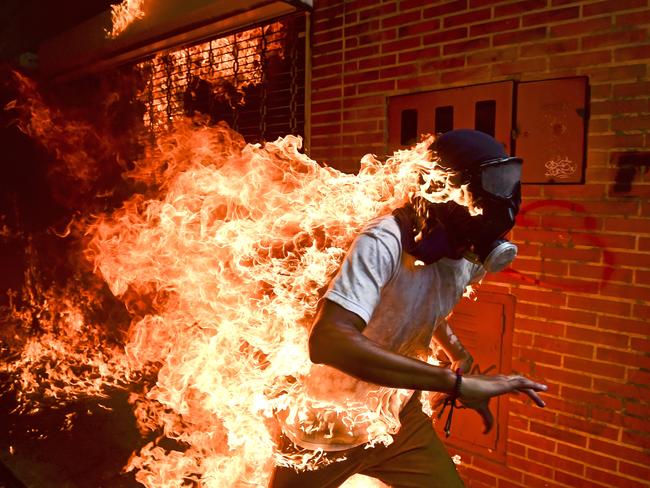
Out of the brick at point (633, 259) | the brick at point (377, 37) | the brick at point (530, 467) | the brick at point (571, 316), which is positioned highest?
the brick at point (377, 37)

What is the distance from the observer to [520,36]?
385cm

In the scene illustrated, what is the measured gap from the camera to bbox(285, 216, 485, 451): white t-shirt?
7.63 ft

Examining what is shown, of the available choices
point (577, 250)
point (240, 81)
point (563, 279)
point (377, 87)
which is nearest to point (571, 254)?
point (577, 250)

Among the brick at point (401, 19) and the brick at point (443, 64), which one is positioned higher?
the brick at point (401, 19)

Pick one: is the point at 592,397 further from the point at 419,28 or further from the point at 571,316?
the point at 419,28

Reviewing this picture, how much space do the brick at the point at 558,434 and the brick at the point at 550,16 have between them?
3.20m

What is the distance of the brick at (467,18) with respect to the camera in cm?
402

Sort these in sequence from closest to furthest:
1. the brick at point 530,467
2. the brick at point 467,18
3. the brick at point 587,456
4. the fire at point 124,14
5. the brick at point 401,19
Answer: the brick at point 587,456 < the brick at point 530,467 < the brick at point 467,18 < the brick at point 401,19 < the fire at point 124,14

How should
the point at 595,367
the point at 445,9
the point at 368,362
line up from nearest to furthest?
the point at 368,362
the point at 595,367
the point at 445,9

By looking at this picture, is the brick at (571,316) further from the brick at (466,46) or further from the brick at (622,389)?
the brick at (466,46)

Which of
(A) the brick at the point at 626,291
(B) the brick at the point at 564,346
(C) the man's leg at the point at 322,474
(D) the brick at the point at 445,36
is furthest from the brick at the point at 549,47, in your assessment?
(C) the man's leg at the point at 322,474

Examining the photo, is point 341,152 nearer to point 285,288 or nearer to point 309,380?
point 285,288

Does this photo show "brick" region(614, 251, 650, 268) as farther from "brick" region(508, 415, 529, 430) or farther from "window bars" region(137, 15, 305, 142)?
"window bars" region(137, 15, 305, 142)

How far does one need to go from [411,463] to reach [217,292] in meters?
2.70
